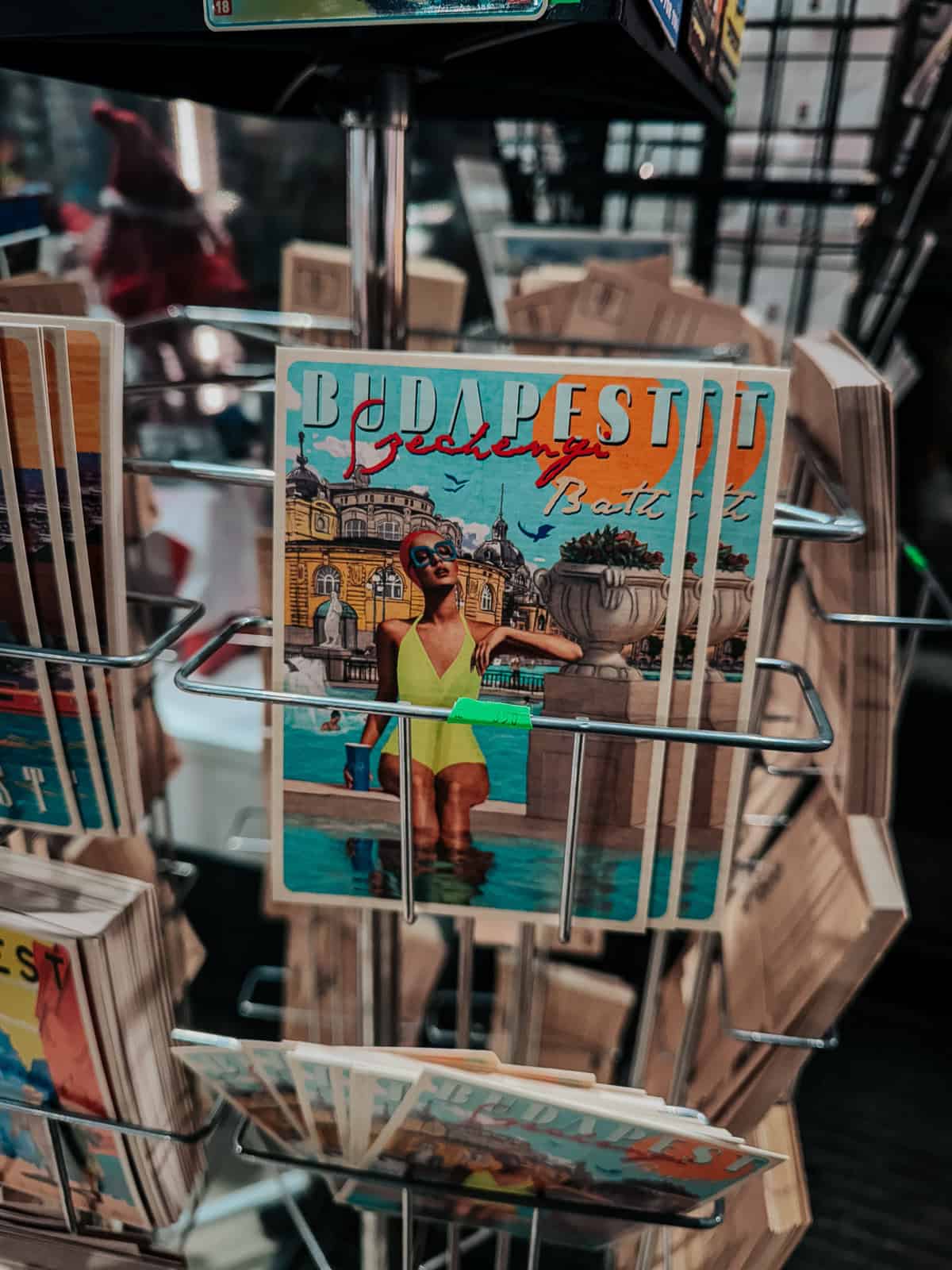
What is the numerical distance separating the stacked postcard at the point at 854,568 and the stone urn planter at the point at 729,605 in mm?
82

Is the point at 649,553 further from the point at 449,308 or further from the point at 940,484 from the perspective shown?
the point at 940,484

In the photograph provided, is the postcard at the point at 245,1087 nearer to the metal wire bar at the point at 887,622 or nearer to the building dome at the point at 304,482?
the building dome at the point at 304,482

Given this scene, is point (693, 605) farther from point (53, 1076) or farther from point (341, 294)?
point (341, 294)

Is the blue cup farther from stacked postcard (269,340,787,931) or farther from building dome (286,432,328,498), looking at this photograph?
building dome (286,432,328,498)

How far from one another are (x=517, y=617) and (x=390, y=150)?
34cm

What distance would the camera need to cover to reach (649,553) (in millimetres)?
520

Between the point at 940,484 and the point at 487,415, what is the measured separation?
100 centimetres

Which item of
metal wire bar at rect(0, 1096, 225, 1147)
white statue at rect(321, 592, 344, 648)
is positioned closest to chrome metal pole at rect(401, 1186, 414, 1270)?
metal wire bar at rect(0, 1096, 225, 1147)

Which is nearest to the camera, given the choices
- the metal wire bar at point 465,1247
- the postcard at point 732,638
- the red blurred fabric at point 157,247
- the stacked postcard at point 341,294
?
the postcard at point 732,638

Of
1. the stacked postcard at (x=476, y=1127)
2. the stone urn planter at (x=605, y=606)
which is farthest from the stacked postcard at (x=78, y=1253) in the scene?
the stone urn planter at (x=605, y=606)

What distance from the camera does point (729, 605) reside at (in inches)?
21.1

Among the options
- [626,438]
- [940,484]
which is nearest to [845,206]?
[940,484]

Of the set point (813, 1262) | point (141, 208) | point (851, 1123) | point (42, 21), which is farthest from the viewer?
point (141, 208)

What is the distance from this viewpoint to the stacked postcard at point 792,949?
620 millimetres
